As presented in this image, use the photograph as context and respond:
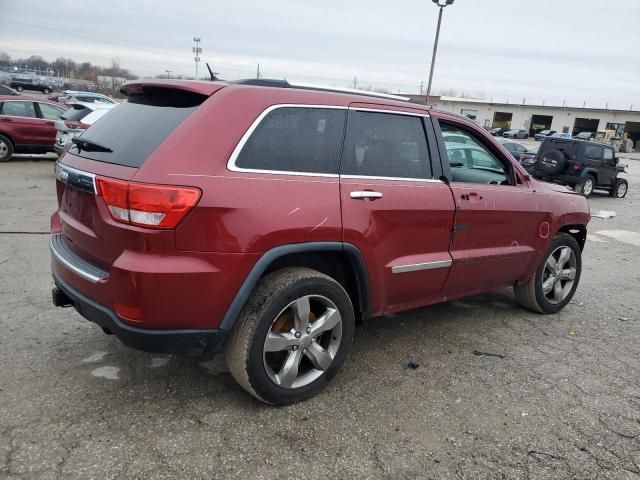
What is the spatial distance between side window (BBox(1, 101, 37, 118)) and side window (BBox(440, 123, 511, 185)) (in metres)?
11.8

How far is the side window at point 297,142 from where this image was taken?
9.07ft

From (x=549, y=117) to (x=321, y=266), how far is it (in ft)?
252

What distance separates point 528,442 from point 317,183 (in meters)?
1.83

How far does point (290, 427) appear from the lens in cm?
283

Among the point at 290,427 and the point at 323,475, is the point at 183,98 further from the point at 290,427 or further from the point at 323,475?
the point at 323,475

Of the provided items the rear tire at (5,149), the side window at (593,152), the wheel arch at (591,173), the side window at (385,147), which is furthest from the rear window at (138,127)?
the side window at (593,152)

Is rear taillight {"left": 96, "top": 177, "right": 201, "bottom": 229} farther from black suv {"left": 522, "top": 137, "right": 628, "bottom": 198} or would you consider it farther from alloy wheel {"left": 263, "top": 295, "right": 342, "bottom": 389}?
black suv {"left": 522, "top": 137, "right": 628, "bottom": 198}

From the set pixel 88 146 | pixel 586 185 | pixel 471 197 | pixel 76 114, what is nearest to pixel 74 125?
pixel 76 114

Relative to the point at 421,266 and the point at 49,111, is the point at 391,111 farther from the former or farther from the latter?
the point at 49,111

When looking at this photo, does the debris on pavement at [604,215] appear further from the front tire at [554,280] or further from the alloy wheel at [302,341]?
the alloy wheel at [302,341]

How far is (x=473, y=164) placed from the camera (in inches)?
180

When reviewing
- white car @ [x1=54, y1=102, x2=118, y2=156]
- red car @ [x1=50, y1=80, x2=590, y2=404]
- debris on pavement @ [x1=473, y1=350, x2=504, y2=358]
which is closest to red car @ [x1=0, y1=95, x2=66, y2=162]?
white car @ [x1=54, y1=102, x2=118, y2=156]

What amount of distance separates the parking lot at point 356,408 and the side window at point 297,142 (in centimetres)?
134

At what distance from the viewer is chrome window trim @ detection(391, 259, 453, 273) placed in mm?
3343
